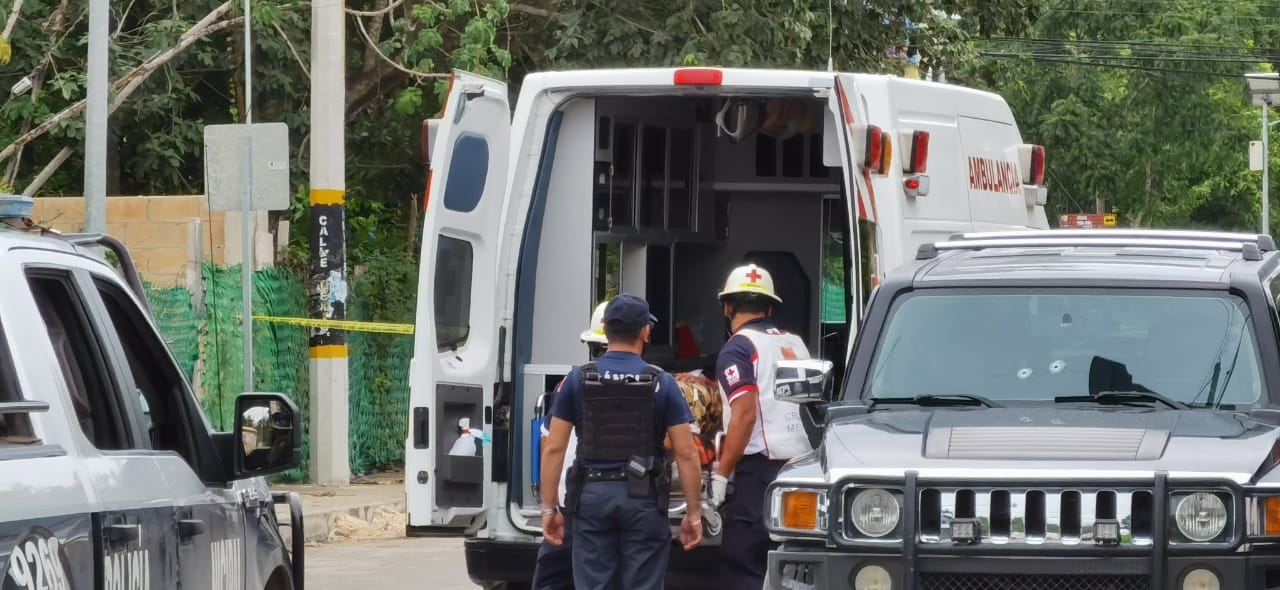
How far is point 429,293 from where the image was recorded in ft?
28.9

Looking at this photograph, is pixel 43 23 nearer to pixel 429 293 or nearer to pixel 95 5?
pixel 95 5

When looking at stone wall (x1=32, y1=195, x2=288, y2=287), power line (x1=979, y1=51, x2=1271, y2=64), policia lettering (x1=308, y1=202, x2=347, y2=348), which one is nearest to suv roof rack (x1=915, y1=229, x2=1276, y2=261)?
policia lettering (x1=308, y1=202, x2=347, y2=348)

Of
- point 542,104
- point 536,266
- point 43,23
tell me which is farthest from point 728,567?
point 43,23

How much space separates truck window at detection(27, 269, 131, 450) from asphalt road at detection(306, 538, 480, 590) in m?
7.15

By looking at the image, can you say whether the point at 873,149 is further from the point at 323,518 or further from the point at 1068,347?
the point at 323,518

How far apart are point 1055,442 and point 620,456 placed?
7.40 ft

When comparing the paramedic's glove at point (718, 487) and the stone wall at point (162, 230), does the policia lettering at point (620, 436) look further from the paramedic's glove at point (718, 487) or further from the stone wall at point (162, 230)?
the stone wall at point (162, 230)

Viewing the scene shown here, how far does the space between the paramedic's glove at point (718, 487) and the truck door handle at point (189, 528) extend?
3.69 meters

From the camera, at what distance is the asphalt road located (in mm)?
12242

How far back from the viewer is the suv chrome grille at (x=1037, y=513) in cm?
582

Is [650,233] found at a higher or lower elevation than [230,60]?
lower

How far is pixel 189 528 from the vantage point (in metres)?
5.02

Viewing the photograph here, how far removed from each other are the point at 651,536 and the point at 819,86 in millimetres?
2236

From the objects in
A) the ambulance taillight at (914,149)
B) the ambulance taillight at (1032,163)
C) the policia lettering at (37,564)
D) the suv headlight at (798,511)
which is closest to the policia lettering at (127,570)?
the policia lettering at (37,564)
